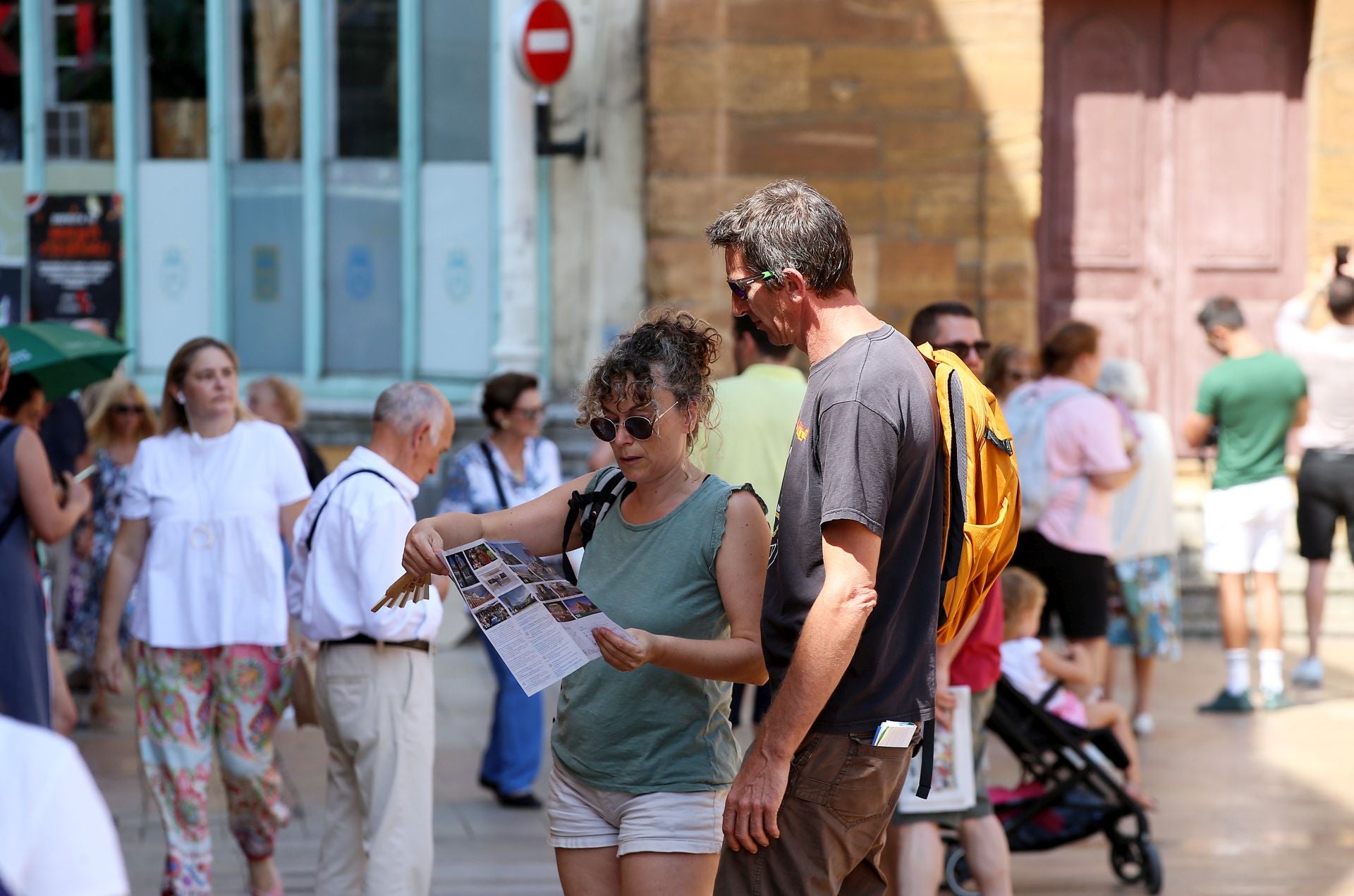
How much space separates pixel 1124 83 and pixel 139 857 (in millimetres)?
7737

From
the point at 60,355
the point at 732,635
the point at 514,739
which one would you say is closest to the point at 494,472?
the point at 514,739

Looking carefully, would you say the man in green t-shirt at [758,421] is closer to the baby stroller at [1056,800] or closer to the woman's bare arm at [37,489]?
the baby stroller at [1056,800]

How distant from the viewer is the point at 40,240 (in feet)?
36.0

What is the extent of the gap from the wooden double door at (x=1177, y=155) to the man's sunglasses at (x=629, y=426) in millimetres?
7776

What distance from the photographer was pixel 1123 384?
7.98 metres

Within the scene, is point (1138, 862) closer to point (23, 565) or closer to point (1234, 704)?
point (1234, 704)

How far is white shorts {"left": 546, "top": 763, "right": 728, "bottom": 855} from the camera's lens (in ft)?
11.1

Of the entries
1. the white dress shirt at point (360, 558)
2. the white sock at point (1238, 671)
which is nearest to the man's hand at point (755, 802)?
the white dress shirt at point (360, 558)

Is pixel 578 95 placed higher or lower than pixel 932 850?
higher

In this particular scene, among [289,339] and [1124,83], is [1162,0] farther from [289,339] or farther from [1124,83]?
[289,339]

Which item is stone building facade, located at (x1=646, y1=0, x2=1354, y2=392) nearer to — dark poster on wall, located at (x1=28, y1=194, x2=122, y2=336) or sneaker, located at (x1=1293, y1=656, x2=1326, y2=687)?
sneaker, located at (x1=1293, y1=656, x2=1326, y2=687)

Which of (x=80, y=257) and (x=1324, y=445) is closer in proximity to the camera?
(x=1324, y=445)

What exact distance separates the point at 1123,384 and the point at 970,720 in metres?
3.44

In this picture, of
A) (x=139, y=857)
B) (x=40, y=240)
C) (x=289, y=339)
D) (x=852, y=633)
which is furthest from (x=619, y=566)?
(x=40, y=240)
